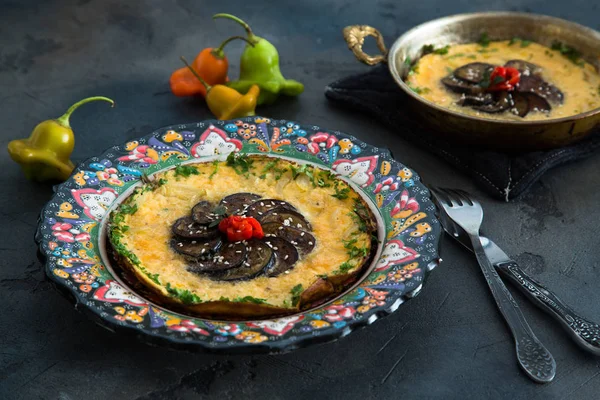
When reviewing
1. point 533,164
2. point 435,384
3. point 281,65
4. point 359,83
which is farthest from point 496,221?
point 281,65

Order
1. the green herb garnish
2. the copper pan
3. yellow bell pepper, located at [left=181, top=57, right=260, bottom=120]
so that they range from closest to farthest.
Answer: the green herb garnish < the copper pan < yellow bell pepper, located at [left=181, top=57, right=260, bottom=120]

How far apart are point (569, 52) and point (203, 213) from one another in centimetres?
407

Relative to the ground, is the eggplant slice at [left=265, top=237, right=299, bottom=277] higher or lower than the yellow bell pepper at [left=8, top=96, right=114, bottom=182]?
higher

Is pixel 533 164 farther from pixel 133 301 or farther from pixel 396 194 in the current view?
pixel 133 301

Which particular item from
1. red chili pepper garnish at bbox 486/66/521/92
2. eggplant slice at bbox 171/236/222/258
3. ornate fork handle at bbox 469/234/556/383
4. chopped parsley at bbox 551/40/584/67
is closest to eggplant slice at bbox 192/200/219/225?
eggplant slice at bbox 171/236/222/258

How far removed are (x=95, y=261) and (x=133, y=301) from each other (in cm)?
49

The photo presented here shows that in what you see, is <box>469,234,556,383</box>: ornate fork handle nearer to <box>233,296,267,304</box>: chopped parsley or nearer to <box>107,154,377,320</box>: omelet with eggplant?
<box>107,154,377,320</box>: omelet with eggplant

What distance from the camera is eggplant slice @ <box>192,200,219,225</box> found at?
4.59 metres

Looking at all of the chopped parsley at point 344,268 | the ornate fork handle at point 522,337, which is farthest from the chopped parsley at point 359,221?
the ornate fork handle at point 522,337

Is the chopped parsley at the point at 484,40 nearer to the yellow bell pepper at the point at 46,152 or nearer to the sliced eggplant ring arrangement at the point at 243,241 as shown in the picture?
the sliced eggplant ring arrangement at the point at 243,241

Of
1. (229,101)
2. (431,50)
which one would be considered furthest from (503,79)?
(229,101)

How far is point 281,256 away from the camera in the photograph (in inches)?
173

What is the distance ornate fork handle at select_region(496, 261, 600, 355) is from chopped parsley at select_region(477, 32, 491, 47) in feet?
10.1

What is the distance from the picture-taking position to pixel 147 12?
8469 mm
